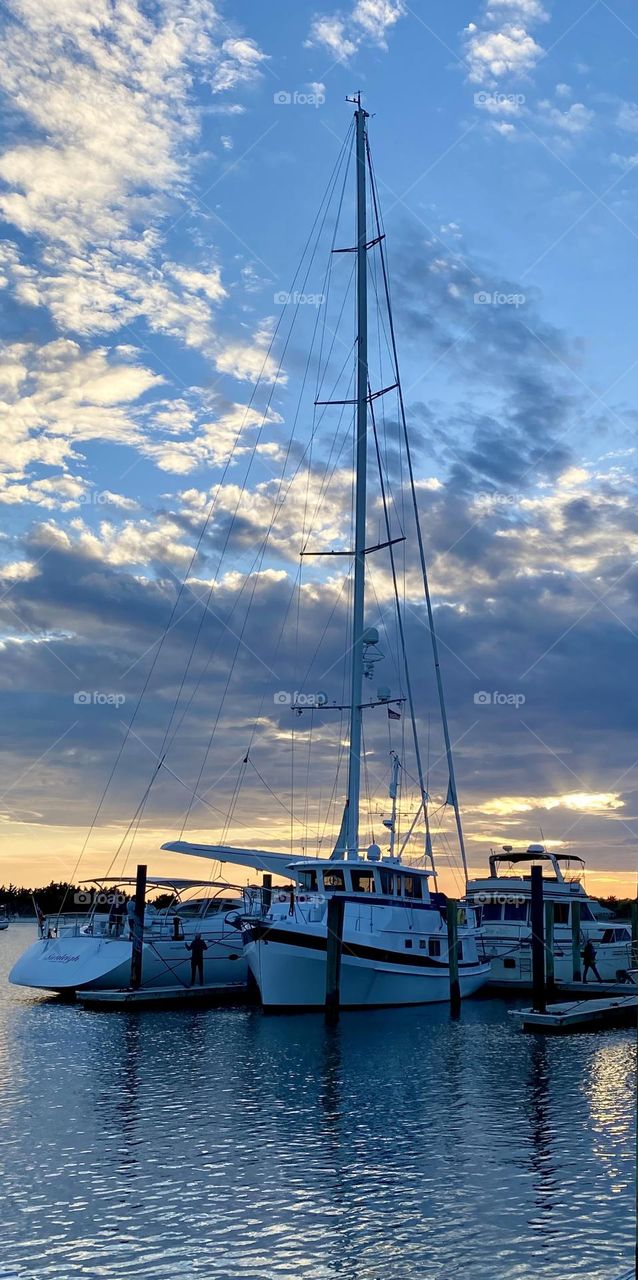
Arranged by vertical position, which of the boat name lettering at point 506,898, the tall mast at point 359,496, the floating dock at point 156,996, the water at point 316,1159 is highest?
the tall mast at point 359,496

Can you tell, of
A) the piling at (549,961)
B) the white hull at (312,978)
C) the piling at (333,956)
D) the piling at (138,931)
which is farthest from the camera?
the piling at (549,961)

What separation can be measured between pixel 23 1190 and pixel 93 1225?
84.2 inches

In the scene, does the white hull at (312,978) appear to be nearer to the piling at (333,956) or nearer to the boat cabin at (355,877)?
the piling at (333,956)

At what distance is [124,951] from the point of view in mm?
41688

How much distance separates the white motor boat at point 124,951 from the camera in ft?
136

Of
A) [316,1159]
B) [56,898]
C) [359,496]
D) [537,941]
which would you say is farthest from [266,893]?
[56,898]

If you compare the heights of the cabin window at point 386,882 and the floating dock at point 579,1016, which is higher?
the cabin window at point 386,882

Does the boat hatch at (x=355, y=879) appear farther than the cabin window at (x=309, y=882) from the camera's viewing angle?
No

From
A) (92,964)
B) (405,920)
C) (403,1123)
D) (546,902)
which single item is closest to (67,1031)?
(92,964)

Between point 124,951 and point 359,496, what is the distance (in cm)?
2003

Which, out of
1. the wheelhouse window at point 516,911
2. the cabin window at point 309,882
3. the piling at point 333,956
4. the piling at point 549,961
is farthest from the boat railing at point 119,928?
the piling at point 549,961

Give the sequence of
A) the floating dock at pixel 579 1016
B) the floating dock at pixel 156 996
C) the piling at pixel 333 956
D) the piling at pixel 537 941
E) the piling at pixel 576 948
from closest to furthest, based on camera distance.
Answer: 1. the floating dock at pixel 579 1016
2. the piling at pixel 333 956
3. the piling at pixel 537 941
4. the floating dock at pixel 156 996
5. the piling at pixel 576 948

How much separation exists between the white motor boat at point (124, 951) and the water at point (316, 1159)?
34.5 ft

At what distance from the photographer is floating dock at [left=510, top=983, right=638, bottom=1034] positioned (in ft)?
107
